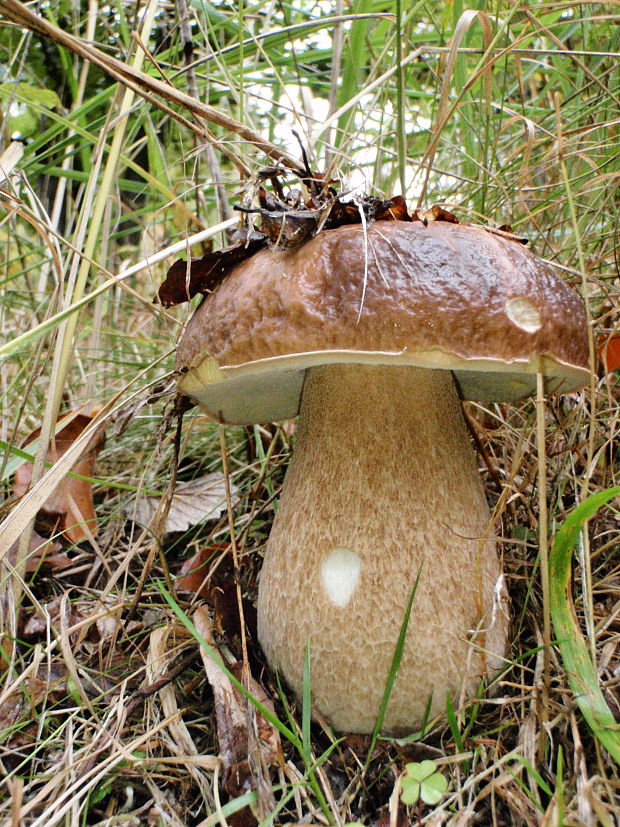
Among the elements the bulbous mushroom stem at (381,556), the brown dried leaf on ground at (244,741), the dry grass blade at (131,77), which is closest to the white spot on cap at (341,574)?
the bulbous mushroom stem at (381,556)

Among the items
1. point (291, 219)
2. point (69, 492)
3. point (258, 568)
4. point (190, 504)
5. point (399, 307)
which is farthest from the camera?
point (190, 504)

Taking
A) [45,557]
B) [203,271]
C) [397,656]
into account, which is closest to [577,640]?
[397,656]

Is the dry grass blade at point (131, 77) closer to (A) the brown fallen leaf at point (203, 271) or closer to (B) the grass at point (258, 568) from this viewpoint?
(B) the grass at point (258, 568)

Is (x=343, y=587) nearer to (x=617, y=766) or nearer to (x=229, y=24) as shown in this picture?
(x=617, y=766)

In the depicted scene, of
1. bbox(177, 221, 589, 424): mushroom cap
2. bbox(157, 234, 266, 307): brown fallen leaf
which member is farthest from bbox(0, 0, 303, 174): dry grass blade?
bbox(177, 221, 589, 424): mushroom cap

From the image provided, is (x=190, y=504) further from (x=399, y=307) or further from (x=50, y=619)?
(x=399, y=307)

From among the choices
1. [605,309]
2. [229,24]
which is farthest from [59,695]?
[229,24]

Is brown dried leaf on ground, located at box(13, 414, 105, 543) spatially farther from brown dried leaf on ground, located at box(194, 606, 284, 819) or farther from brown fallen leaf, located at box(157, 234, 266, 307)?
brown dried leaf on ground, located at box(194, 606, 284, 819)
